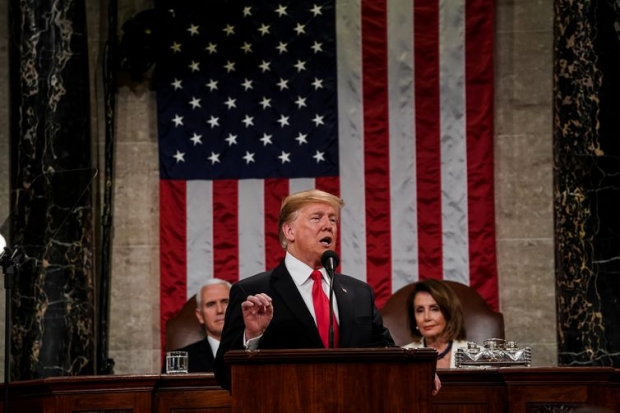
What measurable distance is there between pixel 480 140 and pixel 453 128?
0.84ft

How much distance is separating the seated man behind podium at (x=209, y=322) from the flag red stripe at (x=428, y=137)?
2034 millimetres

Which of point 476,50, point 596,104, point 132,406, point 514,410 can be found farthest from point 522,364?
point 476,50

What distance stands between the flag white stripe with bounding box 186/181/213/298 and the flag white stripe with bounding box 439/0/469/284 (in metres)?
2.05

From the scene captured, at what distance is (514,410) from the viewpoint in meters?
6.62

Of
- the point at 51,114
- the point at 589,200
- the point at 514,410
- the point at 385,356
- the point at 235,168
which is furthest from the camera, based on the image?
the point at 235,168

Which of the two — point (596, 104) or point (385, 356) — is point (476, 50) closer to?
point (596, 104)

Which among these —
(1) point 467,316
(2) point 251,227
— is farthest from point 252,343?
(2) point 251,227

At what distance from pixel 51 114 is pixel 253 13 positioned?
2048 mm

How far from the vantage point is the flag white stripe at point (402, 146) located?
10.4m

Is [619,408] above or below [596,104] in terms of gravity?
below

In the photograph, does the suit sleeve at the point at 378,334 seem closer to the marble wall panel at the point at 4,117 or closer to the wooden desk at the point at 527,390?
the wooden desk at the point at 527,390

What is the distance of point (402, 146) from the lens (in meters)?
10.5

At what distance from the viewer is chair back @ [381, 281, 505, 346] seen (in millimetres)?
9320

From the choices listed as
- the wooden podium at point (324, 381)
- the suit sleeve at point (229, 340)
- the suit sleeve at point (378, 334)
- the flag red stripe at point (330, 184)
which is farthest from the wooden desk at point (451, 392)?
the flag red stripe at point (330, 184)
